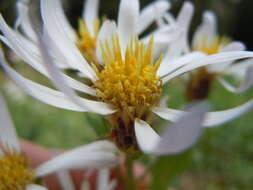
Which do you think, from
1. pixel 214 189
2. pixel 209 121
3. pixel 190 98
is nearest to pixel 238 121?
pixel 214 189

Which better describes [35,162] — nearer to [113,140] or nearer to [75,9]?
[113,140]

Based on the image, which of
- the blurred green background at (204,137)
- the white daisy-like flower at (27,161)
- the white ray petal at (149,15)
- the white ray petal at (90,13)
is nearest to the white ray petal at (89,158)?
the white daisy-like flower at (27,161)

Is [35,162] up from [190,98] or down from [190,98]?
down

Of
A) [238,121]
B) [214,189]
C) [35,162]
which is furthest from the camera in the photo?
[238,121]

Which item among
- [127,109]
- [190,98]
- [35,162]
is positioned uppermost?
[127,109]

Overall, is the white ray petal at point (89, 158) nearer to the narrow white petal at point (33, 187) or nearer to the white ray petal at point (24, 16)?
the narrow white petal at point (33, 187)

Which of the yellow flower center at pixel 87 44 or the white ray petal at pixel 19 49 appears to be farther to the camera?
the yellow flower center at pixel 87 44
